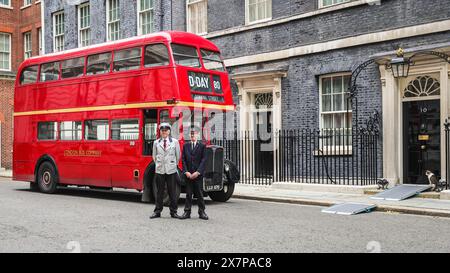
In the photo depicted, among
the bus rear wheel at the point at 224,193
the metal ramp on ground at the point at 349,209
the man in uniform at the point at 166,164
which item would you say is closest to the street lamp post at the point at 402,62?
the metal ramp on ground at the point at 349,209

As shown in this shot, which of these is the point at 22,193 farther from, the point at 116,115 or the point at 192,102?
the point at 192,102

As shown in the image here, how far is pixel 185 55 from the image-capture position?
13.8 metres

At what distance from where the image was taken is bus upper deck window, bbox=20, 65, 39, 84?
17281mm

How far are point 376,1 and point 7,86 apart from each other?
21955 mm

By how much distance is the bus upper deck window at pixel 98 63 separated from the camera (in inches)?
589

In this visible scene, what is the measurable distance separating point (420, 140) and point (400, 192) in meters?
Answer: 2.13

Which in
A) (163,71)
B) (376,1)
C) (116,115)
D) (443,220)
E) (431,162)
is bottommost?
(443,220)

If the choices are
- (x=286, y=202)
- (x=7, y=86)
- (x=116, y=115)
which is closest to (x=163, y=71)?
(x=116, y=115)

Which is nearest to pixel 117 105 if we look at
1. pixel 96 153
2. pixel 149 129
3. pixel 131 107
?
pixel 131 107

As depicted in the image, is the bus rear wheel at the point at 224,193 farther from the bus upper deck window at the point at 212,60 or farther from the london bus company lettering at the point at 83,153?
the london bus company lettering at the point at 83,153

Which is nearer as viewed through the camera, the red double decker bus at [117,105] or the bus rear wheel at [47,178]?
the red double decker bus at [117,105]

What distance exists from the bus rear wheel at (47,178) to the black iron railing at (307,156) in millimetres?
4672

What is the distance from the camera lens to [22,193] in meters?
16.9

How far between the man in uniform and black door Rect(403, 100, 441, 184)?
7489 millimetres
